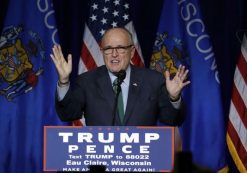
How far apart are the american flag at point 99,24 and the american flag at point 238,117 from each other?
87cm

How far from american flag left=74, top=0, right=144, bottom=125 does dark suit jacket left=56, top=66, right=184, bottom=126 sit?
216 cm

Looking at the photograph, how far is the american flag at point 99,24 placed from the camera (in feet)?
18.2

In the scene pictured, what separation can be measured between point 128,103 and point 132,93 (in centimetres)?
9

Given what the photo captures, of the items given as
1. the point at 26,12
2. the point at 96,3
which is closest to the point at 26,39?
the point at 26,12

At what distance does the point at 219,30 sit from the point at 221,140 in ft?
3.20

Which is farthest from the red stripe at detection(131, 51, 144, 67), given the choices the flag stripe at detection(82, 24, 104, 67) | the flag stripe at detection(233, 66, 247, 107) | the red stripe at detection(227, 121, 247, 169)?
the red stripe at detection(227, 121, 247, 169)

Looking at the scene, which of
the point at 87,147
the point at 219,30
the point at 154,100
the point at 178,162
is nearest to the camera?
the point at 178,162

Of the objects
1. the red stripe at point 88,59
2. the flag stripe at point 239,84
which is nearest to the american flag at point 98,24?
the red stripe at point 88,59

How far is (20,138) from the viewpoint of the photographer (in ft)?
18.5

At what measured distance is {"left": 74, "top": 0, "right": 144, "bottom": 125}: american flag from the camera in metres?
5.56

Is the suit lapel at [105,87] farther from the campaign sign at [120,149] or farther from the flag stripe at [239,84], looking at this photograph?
the flag stripe at [239,84]

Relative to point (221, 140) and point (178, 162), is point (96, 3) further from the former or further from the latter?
point (178, 162)

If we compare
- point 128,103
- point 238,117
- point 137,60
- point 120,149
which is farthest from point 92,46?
point 120,149

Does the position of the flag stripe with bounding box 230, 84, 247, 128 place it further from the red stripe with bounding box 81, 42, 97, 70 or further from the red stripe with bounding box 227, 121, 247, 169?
the red stripe with bounding box 81, 42, 97, 70
